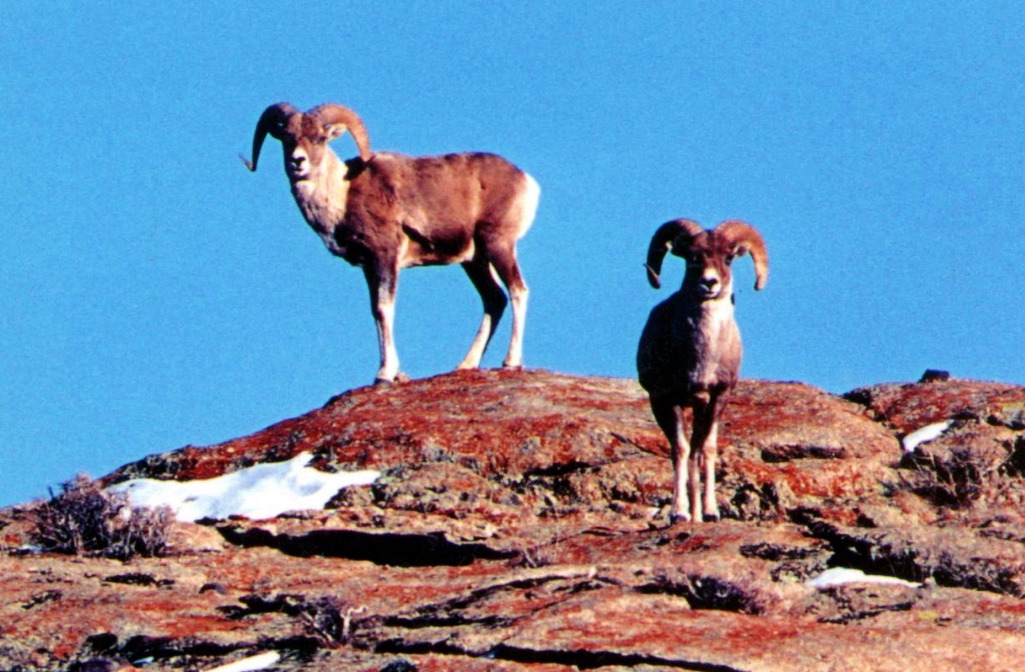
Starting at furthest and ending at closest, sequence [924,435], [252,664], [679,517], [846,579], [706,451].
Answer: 1. [924,435]
2. [706,451]
3. [679,517]
4. [846,579]
5. [252,664]

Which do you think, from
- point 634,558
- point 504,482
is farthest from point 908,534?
point 504,482

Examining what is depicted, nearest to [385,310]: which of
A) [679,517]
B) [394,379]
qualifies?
[394,379]

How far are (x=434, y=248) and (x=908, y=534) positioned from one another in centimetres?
926

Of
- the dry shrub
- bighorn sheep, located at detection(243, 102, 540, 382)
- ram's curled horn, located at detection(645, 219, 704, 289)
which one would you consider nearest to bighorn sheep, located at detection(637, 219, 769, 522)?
ram's curled horn, located at detection(645, 219, 704, 289)

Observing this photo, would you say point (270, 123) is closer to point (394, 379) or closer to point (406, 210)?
point (406, 210)

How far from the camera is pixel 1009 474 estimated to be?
15625 millimetres

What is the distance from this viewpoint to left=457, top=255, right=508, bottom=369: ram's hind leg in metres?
20.6

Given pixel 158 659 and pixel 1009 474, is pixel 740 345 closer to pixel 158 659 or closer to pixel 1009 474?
pixel 1009 474

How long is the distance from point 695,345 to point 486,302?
7229 mm

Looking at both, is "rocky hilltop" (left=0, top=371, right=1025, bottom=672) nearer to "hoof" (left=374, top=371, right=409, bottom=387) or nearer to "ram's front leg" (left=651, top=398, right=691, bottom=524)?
"ram's front leg" (left=651, top=398, right=691, bottom=524)

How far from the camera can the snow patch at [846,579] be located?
11508mm

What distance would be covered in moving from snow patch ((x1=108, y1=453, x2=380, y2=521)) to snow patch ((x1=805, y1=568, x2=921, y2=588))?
481cm

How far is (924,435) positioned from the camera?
54.8 feet

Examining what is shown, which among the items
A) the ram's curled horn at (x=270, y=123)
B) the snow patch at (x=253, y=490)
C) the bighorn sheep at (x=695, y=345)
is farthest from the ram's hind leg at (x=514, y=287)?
the bighorn sheep at (x=695, y=345)
